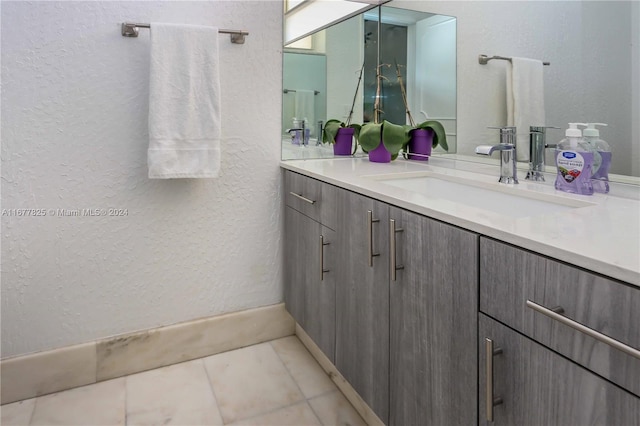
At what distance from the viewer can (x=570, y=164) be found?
1157 mm

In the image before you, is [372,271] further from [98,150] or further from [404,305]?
[98,150]

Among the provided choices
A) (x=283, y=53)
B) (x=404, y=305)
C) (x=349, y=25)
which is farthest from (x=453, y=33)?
(x=404, y=305)

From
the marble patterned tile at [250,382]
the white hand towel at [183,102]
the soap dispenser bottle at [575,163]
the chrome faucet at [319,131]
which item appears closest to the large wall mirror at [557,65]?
the soap dispenser bottle at [575,163]

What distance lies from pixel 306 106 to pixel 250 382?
1225mm

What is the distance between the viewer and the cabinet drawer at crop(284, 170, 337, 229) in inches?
59.1

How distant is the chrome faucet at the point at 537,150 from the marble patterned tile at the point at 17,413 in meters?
1.84

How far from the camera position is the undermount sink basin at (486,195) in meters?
1.15

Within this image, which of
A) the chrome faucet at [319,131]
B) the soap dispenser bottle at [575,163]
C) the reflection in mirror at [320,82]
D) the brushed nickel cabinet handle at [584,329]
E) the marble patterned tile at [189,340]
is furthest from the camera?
the chrome faucet at [319,131]

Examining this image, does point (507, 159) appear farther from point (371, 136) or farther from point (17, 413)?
point (17, 413)

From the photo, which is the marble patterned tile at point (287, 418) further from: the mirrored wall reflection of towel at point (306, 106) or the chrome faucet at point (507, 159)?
the mirrored wall reflection of towel at point (306, 106)

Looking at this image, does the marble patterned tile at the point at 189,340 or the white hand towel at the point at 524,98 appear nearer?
the white hand towel at the point at 524,98

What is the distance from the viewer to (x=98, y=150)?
166 cm

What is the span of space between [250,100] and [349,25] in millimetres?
627

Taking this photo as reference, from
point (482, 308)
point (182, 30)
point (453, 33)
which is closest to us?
point (482, 308)
